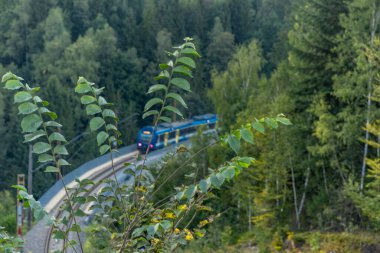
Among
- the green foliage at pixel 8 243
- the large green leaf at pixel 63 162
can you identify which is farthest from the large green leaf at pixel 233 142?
the green foliage at pixel 8 243

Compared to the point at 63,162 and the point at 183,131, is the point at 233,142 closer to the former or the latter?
the point at 63,162

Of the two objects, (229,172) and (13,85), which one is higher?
(13,85)

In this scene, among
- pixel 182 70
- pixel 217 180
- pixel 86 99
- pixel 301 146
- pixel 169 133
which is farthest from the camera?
pixel 169 133

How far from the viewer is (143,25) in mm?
68125

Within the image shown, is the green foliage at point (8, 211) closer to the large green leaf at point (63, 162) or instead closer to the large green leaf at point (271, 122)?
the large green leaf at point (63, 162)

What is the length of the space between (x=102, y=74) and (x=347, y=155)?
44.1 metres

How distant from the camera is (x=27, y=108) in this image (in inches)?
131

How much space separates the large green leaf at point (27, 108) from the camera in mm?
3316

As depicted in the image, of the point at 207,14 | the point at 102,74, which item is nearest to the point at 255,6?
the point at 207,14

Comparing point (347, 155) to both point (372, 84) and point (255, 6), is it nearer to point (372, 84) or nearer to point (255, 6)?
point (372, 84)

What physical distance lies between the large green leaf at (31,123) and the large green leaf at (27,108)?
0.05 metres

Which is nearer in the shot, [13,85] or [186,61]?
[13,85]

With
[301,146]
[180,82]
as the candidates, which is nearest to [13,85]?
[180,82]

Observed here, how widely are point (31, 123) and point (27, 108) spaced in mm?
89
